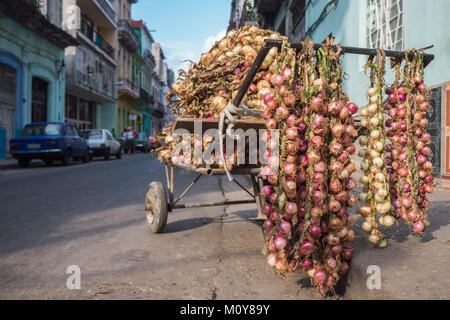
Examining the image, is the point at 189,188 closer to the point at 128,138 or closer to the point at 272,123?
the point at 272,123

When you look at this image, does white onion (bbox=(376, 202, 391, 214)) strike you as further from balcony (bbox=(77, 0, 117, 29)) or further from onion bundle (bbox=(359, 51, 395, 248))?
balcony (bbox=(77, 0, 117, 29))

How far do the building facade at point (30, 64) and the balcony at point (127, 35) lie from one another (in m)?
13.0

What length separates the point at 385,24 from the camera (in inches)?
282

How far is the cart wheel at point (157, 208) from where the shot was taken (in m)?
3.57

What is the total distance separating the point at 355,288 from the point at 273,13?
18.9m

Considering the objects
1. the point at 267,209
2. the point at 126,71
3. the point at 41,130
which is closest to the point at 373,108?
the point at 267,209

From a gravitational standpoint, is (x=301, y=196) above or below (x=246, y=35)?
below

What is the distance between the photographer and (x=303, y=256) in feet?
6.27

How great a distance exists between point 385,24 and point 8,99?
14.8m

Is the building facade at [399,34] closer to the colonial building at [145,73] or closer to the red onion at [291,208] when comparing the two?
the red onion at [291,208]
